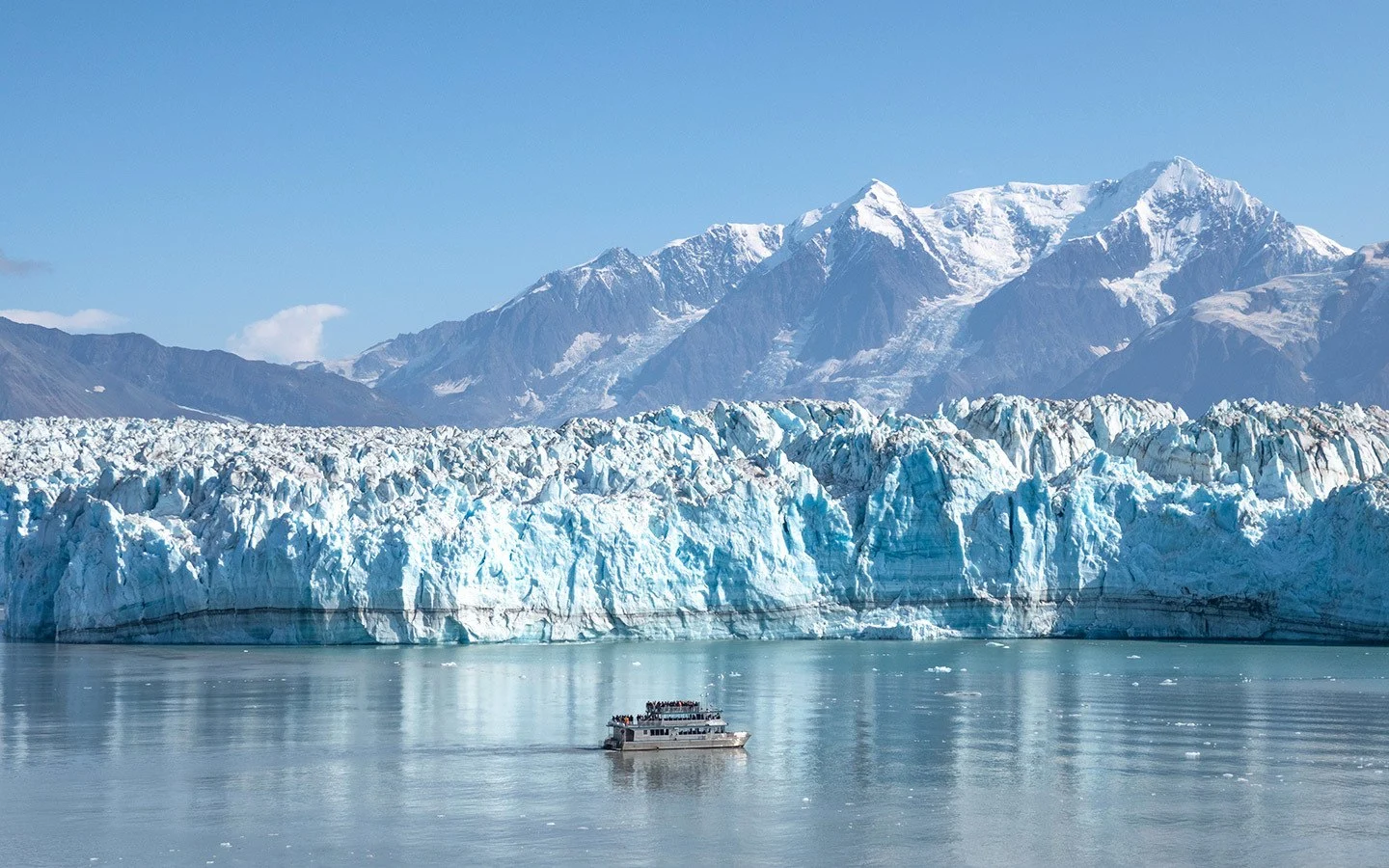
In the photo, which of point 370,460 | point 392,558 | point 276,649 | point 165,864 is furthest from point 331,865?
point 370,460

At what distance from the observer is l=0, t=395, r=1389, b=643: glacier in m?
60.9

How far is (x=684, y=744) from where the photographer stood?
39781mm

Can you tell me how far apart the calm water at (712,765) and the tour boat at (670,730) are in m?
0.64

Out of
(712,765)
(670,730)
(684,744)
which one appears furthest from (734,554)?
(712,765)

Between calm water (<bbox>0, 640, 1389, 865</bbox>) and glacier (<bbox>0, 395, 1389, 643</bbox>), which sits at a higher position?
glacier (<bbox>0, 395, 1389, 643</bbox>)

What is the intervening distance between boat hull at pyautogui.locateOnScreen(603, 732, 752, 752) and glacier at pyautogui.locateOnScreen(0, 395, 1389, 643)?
72.4ft

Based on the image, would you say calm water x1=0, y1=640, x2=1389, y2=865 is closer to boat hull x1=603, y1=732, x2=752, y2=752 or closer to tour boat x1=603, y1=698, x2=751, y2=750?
boat hull x1=603, y1=732, x2=752, y2=752

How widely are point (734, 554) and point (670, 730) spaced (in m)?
23.7

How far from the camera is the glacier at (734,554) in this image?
200 feet

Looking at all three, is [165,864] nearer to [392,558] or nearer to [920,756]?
[920,756]

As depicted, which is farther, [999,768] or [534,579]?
[534,579]

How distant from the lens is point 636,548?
6288 cm

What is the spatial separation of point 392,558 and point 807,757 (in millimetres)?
25207

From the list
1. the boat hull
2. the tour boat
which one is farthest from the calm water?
the tour boat
